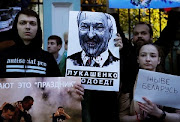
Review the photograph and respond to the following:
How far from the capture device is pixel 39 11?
6.70 meters

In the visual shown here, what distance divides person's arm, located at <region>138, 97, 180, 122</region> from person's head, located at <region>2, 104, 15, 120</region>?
1168 millimetres

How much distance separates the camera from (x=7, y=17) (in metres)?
5.68

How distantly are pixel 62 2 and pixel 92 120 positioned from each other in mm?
3272

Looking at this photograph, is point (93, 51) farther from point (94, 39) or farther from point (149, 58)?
point (149, 58)

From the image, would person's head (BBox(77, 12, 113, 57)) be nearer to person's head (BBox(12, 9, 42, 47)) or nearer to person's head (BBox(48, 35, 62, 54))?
person's head (BBox(12, 9, 42, 47))

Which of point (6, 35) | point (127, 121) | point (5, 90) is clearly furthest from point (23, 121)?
point (6, 35)

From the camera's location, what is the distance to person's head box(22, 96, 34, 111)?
3.26 metres

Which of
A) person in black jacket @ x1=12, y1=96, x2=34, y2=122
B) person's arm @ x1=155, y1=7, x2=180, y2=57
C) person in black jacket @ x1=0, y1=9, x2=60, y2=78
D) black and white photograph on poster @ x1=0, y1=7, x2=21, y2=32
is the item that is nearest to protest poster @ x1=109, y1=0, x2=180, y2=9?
person's arm @ x1=155, y1=7, x2=180, y2=57

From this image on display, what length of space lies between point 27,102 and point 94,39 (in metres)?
0.94

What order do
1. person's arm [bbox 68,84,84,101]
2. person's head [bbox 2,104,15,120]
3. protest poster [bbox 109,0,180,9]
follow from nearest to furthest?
person's head [bbox 2,104,15,120] → person's arm [bbox 68,84,84,101] → protest poster [bbox 109,0,180,9]

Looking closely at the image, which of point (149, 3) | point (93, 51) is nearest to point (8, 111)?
point (93, 51)

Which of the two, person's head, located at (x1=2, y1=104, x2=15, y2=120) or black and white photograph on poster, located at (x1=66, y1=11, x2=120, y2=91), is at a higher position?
black and white photograph on poster, located at (x1=66, y1=11, x2=120, y2=91)

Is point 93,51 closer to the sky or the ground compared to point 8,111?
closer to the sky

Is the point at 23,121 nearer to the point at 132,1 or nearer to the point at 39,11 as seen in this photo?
the point at 132,1
